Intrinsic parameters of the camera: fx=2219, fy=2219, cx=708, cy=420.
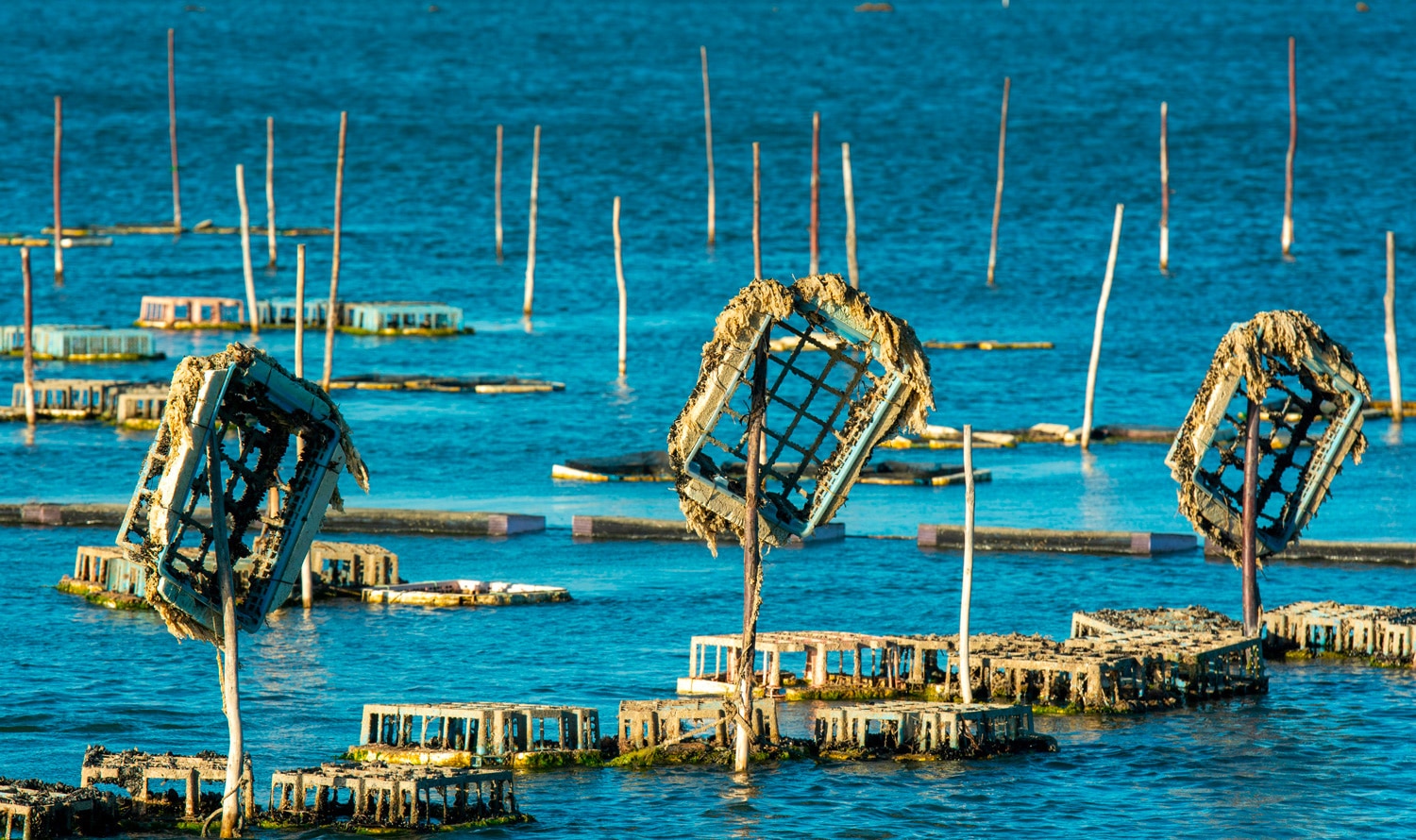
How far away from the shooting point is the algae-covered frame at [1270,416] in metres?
34.7

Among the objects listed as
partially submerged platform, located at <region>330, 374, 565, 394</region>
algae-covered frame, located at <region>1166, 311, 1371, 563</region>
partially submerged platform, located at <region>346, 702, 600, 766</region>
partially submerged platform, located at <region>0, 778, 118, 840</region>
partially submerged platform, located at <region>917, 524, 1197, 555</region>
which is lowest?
partially submerged platform, located at <region>0, 778, 118, 840</region>

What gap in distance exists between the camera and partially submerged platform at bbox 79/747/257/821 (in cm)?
2562

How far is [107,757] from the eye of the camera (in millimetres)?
26797

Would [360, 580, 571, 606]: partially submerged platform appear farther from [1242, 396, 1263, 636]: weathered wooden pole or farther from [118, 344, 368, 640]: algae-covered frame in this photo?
[118, 344, 368, 640]: algae-covered frame

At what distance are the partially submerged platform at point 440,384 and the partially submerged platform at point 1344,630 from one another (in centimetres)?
3962

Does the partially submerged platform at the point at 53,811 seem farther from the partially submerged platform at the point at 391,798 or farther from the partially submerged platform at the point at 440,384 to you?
the partially submerged platform at the point at 440,384

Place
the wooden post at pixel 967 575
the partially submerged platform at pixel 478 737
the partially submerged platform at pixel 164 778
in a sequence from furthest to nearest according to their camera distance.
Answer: the wooden post at pixel 967 575
the partially submerged platform at pixel 478 737
the partially submerged platform at pixel 164 778

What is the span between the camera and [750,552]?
94.0ft

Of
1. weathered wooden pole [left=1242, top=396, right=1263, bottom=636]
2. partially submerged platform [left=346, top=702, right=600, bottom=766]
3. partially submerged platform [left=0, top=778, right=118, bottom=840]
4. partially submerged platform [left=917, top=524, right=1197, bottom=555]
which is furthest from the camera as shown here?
partially submerged platform [left=917, top=524, right=1197, bottom=555]

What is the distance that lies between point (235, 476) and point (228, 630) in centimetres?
326

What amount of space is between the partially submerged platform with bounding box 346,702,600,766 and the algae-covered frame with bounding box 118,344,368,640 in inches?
126

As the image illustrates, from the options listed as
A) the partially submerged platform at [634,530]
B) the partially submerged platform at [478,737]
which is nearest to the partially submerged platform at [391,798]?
the partially submerged platform at [478,737]

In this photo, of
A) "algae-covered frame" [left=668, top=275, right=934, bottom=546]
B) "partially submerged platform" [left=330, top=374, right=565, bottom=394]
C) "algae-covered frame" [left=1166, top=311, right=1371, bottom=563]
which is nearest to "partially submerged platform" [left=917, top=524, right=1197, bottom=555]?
"algae-covered frame" [left=1166, top=311, right=1371, bottom=563]

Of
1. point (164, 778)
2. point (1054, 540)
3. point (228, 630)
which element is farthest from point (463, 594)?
point (228, 630)
